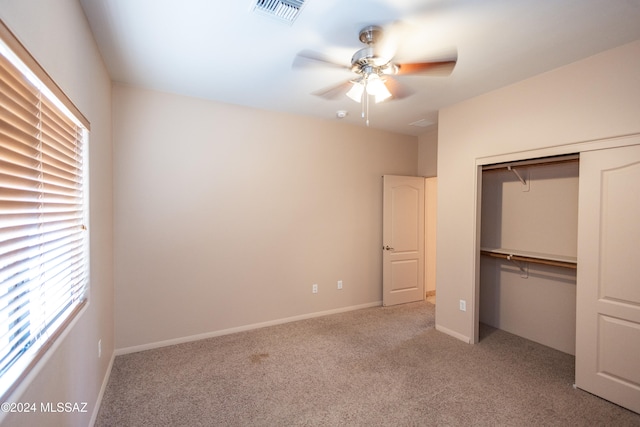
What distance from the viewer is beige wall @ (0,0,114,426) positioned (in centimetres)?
118

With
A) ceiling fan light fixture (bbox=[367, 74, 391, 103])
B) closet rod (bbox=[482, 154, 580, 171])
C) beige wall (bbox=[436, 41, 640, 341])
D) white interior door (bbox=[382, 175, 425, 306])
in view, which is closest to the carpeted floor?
beige wall (bbox=[436, 41, 640, 341])

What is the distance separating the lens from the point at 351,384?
255 cm

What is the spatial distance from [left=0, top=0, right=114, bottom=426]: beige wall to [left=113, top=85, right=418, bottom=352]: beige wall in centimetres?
26

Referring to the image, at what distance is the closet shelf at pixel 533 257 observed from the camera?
289cm

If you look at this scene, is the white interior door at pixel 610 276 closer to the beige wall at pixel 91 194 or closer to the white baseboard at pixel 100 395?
the beige wall at pixel 91 194

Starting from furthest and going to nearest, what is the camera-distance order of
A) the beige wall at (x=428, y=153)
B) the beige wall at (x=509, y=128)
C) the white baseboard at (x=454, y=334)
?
the beige wall at (x=428, y=153) → the white baseboard at (x=454, y=334) → the beige wall at (x=509, y=128)

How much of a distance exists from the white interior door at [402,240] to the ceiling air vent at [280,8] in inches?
117

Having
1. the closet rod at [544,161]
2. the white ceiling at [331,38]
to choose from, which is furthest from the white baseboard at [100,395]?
the closet rod at [544,161]

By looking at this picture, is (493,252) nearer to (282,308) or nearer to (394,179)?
(394,179)

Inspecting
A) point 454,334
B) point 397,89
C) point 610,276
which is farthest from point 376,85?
point 454,334

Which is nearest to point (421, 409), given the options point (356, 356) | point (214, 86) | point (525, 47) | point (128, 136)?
point (356, 356)

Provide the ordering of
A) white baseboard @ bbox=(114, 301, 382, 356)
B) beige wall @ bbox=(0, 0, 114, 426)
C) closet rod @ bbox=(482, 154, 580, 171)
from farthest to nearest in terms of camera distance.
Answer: white baseboard @ bbox=(114, 301, 382, 356) → closet rod @ bbox=(482, 154, 580, 171) → beige wall @ bbox=(0, 0, 114, 426)

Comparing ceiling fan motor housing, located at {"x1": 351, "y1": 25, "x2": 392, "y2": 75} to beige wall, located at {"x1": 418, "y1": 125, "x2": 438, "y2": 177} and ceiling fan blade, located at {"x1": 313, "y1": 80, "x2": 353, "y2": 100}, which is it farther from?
beige wall, located at {"x1": 418, "y1": 125, "x2": 438, "y2": 177}

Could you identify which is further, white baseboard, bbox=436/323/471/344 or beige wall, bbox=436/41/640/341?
white baseboard, bbox=436/323/471/344
